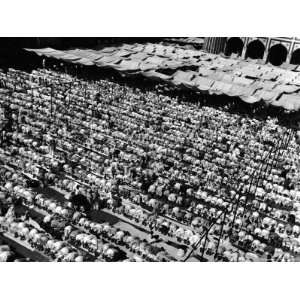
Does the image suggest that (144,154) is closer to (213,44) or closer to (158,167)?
(158,167)

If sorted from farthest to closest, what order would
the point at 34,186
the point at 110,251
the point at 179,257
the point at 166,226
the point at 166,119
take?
the point at 166,119
the point at 34,186
the point at 166,226
the point at 179,257
the point at 110,251

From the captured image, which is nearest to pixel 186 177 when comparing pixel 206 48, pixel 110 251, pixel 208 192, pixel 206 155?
pixel 208 192

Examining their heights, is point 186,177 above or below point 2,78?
below

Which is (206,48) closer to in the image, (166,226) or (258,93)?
(258,93)

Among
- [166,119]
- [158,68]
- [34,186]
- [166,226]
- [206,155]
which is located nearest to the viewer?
[166,226]

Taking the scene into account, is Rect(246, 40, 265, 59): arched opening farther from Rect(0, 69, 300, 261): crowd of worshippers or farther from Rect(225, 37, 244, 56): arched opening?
Rect(0, 69, 300, 261): crowd of worshippers

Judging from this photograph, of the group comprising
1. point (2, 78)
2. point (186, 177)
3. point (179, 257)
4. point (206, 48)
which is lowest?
point (179, 257)
